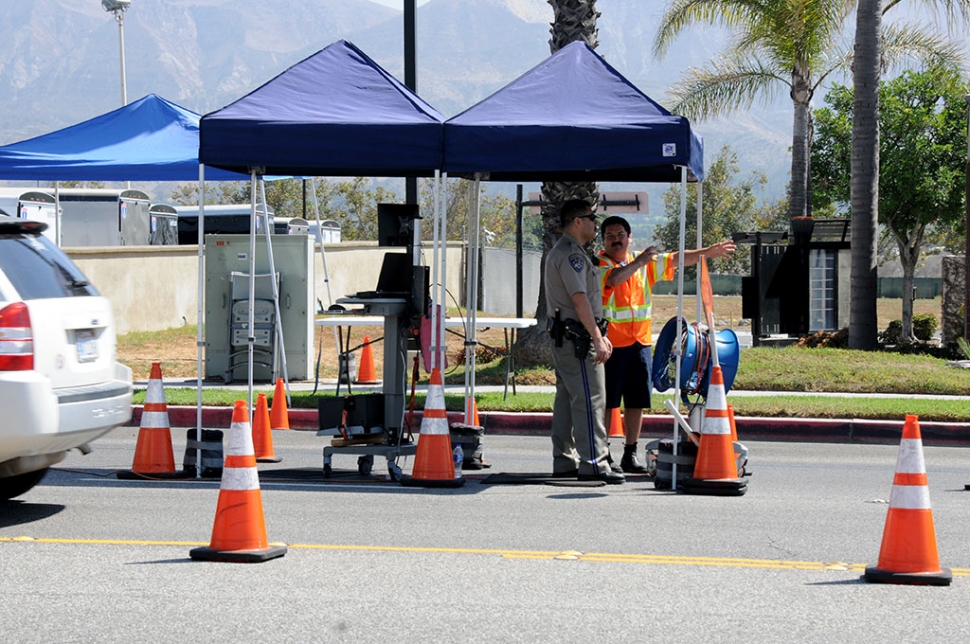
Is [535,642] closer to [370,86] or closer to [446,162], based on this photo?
[446,162]

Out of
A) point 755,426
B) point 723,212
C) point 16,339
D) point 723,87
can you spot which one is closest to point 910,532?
point 16,339

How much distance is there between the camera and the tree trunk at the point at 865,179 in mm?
19609

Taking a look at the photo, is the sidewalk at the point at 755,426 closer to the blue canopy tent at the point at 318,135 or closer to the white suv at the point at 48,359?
the blue canopy tent at the point at 318,135

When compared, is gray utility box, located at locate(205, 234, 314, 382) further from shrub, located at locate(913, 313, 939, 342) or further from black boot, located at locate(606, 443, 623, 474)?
shrub, located at locate(913, 313, 939, 342)

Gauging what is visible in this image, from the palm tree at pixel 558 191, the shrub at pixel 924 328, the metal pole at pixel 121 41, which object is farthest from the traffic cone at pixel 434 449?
the metal pole at pixel 121 41

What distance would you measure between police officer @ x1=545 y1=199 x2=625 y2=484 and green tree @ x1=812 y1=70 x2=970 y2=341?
17.1 m

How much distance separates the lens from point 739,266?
74.4m

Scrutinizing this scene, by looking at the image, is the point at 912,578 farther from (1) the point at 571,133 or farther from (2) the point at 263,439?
(2) the point at 263,439

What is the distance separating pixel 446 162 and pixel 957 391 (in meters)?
8.64

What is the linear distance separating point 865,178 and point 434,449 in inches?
484

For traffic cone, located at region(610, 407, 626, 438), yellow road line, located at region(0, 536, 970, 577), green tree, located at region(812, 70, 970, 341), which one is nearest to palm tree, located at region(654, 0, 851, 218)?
green tree, located at region(812, 70, 970, 341)

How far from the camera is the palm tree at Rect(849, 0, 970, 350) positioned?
1961 cm

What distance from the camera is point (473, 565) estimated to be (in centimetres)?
702

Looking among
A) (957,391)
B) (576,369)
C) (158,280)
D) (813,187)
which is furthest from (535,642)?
(813,187)
